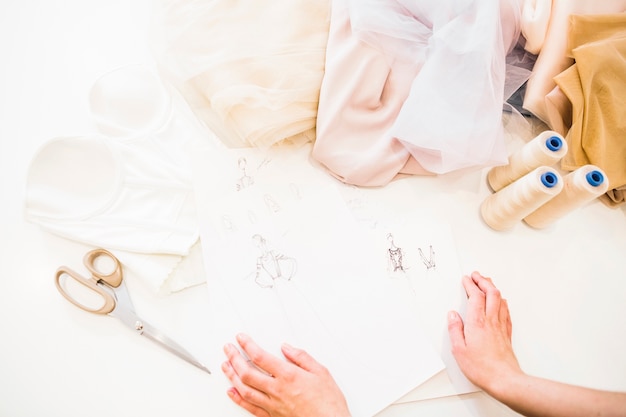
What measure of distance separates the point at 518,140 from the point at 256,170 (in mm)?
437

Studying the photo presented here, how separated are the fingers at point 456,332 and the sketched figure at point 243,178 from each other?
1.09 ft

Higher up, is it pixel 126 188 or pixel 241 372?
pixel 126 188

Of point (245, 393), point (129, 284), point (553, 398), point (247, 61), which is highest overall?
point (247, 61)

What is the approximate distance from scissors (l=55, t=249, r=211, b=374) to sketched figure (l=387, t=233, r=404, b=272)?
27 cm

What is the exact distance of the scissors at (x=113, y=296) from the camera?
0.45 m

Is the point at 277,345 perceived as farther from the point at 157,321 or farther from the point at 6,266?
the point at 6,266

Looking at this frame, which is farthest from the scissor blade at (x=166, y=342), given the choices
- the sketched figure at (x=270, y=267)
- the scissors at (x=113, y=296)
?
the sketched figure at (x=270, y=267)

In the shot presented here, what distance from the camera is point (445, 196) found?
1.87ft

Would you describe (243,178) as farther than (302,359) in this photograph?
Yes

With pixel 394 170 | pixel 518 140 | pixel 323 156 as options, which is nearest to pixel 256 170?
pixel 323 156

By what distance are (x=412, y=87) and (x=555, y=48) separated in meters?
0.23

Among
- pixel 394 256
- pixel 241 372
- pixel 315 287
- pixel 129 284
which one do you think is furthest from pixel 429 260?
pixel 129 284

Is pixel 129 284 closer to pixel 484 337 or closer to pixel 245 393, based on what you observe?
pixel 245 393

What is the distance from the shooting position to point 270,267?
49 centimetres
